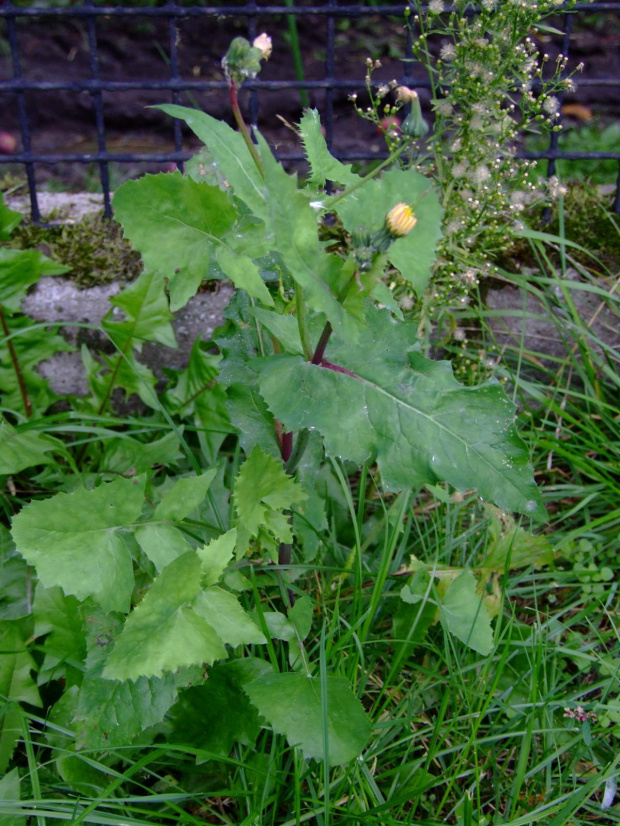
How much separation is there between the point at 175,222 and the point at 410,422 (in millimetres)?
522

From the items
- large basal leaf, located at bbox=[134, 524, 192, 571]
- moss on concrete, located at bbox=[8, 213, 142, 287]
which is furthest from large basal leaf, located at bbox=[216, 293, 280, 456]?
moss on concrete, located at bbox=[8, 213, 142, 287]

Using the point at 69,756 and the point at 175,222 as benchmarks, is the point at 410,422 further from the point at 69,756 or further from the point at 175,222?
the point at 69,756

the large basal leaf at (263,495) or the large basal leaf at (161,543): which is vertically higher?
the large basal leaf at (263,495)

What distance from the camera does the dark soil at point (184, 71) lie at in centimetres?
387

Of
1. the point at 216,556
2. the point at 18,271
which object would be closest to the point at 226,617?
the point at 216,556

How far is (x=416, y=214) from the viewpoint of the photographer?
3.88 feet

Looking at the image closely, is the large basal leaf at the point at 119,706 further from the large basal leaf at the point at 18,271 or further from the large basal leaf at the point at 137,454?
the large basal leaf at the point at 18,271

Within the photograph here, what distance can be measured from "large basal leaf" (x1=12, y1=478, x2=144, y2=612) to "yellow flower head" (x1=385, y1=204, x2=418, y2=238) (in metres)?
0.68

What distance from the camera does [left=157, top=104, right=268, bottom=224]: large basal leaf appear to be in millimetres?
1198

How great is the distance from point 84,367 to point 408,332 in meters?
1.33

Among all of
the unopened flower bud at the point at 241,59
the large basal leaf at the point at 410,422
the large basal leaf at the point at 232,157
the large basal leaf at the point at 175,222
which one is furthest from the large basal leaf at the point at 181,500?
the unopened flower bud at the point at 241,59

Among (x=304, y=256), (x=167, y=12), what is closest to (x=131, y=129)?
(x=167, y=12)

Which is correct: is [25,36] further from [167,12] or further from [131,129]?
[167,12]

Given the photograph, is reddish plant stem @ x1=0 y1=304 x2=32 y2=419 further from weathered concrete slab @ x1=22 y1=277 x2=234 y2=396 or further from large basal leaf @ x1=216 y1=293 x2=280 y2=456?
large basal leaf @ x1=216 y1=293 x2=280 y2=456
